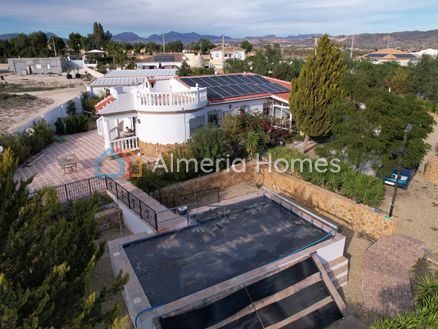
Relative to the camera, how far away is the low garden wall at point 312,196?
12086mm

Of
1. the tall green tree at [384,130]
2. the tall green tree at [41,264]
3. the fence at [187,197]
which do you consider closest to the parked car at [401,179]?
the tall green tree at [384,130]

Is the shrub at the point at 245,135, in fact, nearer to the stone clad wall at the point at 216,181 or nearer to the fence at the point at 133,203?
the stone clad wall at the point at 216,181

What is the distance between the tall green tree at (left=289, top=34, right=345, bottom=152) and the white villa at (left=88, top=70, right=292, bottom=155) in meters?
5.53

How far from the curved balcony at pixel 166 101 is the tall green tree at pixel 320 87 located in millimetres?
6375

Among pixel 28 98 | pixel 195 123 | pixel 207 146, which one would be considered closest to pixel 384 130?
pixel 207 146

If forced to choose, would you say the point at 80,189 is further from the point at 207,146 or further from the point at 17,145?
the point at 207,146

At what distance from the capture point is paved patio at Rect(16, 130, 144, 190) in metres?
15.4

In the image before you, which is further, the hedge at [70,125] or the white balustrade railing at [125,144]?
the hedge at [70,125]

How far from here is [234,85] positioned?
2461 cm

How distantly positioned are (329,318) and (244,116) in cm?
1287

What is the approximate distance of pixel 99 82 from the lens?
34.2m

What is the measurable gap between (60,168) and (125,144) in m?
3.96

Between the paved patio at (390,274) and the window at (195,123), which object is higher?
the window at (195,123)

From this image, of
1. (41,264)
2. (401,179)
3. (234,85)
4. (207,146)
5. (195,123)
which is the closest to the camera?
(41,264)
